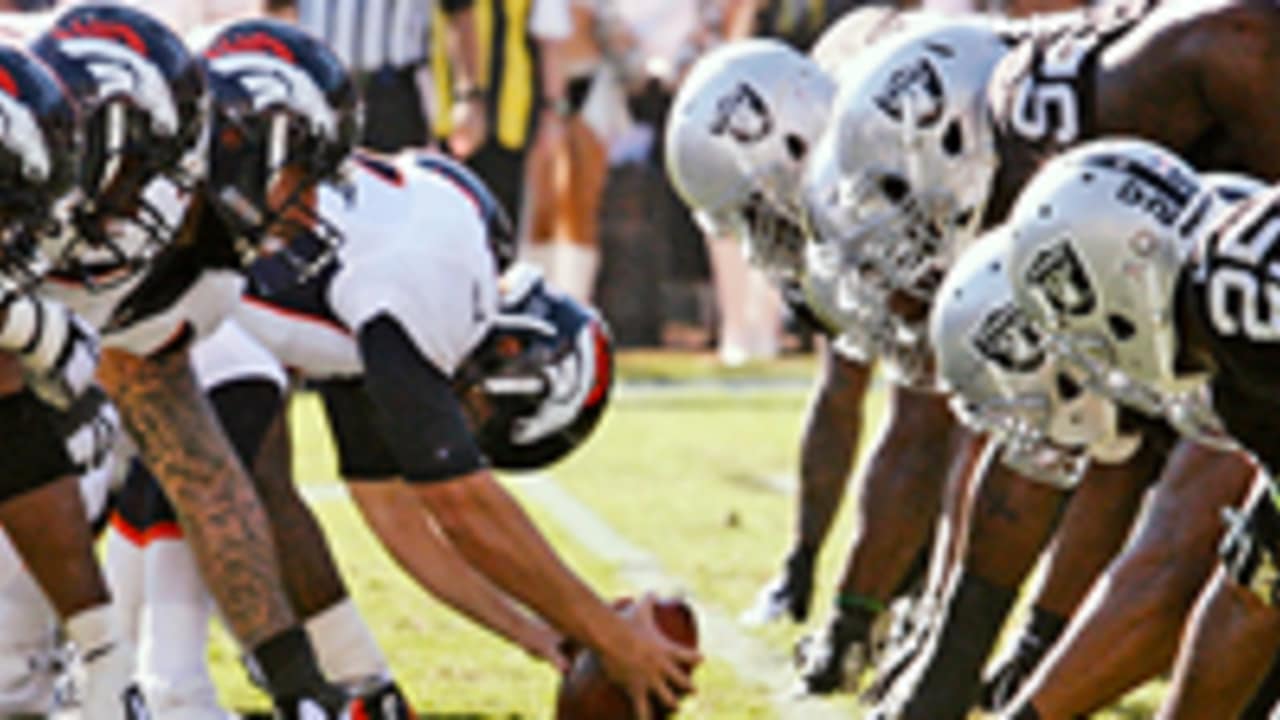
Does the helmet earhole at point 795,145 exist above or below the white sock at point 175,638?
above

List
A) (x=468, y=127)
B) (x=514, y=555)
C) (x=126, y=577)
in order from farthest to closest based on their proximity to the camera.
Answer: (x=468, y=127) < (x=126, y=577) < (x=514, y=555)

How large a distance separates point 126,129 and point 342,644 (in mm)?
1269

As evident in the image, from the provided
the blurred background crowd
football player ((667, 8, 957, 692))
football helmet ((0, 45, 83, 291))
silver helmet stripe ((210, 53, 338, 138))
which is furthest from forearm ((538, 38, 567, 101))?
football helmet ((0, 45, 83, 291))

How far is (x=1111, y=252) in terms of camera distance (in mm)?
3441

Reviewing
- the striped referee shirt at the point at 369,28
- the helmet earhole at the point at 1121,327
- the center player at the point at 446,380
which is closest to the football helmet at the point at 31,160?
the center player at the point at 446,380

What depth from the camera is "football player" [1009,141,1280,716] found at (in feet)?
10.7

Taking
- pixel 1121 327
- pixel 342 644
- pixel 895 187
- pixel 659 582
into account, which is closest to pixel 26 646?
pixel 342 644

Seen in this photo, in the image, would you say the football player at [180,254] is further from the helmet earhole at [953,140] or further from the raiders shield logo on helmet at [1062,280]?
the raiders shield logo on helmet at [1062,280]

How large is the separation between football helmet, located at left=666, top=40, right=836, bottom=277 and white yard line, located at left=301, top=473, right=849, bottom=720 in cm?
88

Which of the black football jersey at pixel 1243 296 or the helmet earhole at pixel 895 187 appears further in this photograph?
the helmet earhole at pixel 895 187

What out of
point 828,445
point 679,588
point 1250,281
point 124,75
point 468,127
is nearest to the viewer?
point 1250,281

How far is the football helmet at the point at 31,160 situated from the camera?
12.1 ft

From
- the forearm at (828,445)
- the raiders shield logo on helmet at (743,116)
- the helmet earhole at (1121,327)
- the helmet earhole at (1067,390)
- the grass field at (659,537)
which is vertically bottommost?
the grass field at (659,537)

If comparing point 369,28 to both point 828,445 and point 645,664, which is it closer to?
point 828,445
